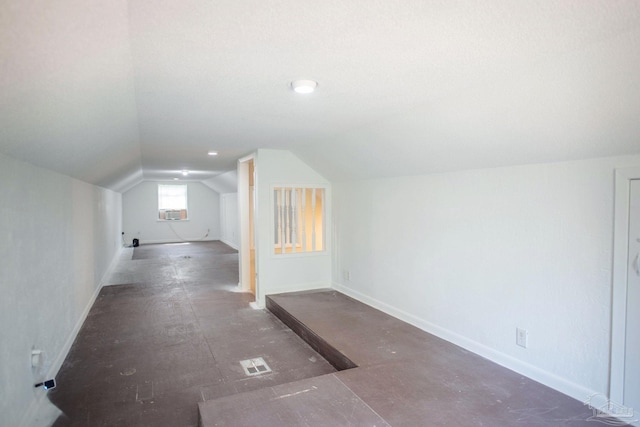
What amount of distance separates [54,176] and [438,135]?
3192 mm

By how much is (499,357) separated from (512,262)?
0.74m

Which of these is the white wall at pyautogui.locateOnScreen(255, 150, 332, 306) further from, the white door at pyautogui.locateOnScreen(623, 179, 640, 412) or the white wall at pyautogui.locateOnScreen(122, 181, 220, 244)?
the white wall at pyautogui.locateOnScreen(122, 181, 220, 244)

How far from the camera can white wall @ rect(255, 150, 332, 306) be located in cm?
492

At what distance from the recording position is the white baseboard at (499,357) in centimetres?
235

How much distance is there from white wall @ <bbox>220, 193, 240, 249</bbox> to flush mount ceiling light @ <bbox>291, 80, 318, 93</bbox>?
920cm

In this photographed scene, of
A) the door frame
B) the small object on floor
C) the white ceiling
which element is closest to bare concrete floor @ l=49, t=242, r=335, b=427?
the small object on floor

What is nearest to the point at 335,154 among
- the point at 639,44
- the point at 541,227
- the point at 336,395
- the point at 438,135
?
the point at 438,135

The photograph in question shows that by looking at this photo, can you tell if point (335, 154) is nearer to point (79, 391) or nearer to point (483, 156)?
point (483, 156)

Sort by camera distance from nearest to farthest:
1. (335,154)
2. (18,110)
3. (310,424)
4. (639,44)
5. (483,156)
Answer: (639,44), (18,110), (310,424), (483,156), (335,154)

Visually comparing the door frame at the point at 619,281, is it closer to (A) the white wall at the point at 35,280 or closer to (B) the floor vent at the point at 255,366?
(B) the floor vent at the point at 255,366

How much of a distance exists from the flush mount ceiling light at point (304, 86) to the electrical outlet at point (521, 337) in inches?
87.3

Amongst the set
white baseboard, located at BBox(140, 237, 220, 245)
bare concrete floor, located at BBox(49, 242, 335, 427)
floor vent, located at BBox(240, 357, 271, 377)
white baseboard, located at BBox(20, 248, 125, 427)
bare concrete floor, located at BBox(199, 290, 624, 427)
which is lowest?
floor vent, located at BBox(240, 357, 271, 377)

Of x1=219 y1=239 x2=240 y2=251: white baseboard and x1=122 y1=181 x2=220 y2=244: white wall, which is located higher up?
x1=122 y1=181 x2=220 y2=244: white wall

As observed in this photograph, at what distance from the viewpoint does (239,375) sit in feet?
10.1
